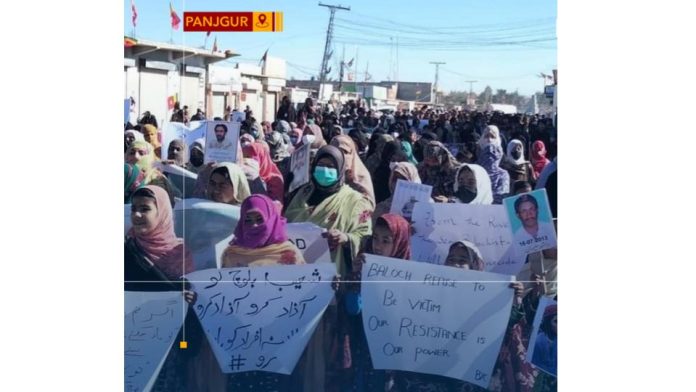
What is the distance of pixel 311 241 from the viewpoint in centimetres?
483

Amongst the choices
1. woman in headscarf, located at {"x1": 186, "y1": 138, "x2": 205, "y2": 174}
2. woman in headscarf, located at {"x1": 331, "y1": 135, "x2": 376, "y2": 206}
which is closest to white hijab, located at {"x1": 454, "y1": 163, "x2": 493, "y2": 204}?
A: woman in headscarf, located at {"x1": 331, "y1": 135, "x2": 376, "y2": 206}

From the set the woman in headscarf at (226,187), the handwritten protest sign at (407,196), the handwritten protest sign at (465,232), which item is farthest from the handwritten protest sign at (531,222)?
the woman in headscarf at (226,187)

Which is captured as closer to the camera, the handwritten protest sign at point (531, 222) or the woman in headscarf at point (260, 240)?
the handwritten protest sign at point (531, 222)

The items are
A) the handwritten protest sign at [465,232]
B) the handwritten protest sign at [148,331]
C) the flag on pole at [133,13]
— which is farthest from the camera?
the handwritten protest sign at [148,331]

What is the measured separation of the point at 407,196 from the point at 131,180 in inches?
48.6

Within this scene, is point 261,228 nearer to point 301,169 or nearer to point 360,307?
point 301,169

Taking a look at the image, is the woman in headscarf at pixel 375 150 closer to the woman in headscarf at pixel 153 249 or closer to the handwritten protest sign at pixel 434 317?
the handwritten protest sign at pixel 434 317

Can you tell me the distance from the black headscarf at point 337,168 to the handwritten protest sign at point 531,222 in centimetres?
73

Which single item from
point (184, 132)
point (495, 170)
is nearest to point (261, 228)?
point (184, 132)

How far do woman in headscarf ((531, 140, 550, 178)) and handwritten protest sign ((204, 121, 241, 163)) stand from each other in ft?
4.27

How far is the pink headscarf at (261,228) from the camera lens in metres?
4.82

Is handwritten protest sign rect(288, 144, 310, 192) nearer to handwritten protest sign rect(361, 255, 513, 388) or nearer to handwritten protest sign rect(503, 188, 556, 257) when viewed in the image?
handwritten protest sign rect(361, 255, 513, 388)
